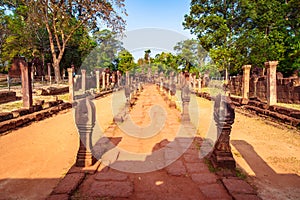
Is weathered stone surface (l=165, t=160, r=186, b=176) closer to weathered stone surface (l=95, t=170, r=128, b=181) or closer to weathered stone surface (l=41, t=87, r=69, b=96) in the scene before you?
weathered stone surface (l=95, t=170, r=128, b=181)

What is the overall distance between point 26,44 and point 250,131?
87.2 feet

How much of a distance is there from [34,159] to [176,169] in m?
2.46

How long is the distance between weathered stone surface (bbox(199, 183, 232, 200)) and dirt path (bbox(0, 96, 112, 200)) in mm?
1924

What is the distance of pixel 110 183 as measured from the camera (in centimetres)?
278

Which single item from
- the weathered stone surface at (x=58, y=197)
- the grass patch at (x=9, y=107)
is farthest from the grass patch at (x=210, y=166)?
the grass patch at (x=9, y=107)

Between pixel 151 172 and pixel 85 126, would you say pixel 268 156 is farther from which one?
→ pixel 85 126

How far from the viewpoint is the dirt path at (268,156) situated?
110 inches

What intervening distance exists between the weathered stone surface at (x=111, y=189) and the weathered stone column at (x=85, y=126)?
1.89 ft

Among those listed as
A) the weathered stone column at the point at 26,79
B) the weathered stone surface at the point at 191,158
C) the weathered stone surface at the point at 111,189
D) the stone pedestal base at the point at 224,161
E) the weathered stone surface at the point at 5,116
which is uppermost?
the weathered stone column at the point at 26,79

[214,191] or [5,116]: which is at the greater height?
[5,116]

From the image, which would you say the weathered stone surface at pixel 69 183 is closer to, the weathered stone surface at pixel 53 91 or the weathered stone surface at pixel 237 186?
the weathered stone surface at pixel 237 186

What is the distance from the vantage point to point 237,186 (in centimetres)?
264

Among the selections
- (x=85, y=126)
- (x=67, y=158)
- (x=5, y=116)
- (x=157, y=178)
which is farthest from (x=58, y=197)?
(x=5, y=116)

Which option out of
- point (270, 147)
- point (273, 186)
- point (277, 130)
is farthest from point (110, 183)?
point (277, 130)
